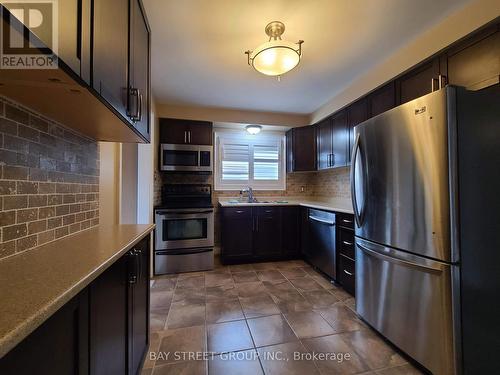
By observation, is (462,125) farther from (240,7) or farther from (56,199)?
(56,199)

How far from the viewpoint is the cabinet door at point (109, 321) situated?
2.56 feet

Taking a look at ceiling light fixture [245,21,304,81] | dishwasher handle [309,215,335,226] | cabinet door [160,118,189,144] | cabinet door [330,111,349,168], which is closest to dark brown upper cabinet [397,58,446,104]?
cabinet door [330,111,349,168]

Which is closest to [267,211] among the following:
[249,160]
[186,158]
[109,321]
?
[249,160]

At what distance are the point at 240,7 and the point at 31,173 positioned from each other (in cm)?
159

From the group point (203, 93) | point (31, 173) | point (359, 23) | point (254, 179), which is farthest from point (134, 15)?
point (254, 179)

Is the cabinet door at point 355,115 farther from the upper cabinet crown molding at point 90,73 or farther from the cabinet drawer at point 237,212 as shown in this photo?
the upper cabinet crown molding at point 90,73

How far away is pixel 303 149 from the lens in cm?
379

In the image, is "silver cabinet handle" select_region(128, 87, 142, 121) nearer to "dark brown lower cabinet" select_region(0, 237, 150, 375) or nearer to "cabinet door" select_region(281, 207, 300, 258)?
"dark brown lower cabinet" select_region(0, 237, 150, 375)

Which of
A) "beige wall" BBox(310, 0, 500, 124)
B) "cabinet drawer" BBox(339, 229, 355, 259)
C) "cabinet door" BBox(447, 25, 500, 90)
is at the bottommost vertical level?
"cabinet drawer" BBox(339, 229, 355, 259)

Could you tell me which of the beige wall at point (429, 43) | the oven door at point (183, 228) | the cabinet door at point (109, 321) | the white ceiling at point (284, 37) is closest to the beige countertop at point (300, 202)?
the oven door at point (183, 228)

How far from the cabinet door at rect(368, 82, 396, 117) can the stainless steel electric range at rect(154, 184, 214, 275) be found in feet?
7.73

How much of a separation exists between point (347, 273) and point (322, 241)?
54 cm

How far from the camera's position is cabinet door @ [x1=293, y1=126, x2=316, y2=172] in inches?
147

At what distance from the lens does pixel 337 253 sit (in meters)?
2.62
